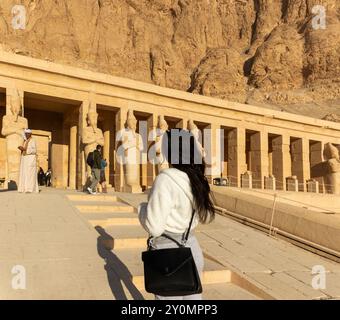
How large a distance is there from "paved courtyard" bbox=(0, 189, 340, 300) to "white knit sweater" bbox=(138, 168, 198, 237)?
1.92 metres

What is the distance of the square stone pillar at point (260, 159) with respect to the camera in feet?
82.7

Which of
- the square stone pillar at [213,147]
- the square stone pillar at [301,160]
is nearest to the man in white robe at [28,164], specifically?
the square stone pillar at [213,147]

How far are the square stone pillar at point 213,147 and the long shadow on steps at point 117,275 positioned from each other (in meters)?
17.0

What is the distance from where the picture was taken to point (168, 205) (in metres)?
2.71

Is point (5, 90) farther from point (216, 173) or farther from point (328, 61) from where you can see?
point (328, 61)

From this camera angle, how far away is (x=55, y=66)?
695 inches

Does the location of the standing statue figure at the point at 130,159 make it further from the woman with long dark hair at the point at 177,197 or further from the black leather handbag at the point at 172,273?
the black leather handbag at the point at 172,273

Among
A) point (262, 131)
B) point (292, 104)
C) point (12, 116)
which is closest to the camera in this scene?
point (12, 116)

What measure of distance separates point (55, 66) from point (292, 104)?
31422 millimetres

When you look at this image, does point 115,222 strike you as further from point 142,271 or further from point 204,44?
point 204,44

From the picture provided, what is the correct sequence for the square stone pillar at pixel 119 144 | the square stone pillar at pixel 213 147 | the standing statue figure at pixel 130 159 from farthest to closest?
the square stone pillar at pixel 213 147
the square stone pillar at pixel 119 144
the standing statue figure at pixel 130 159

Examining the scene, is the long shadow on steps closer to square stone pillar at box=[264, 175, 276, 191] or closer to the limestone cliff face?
square stone pillar at box=[264, 175, 276, 191]
